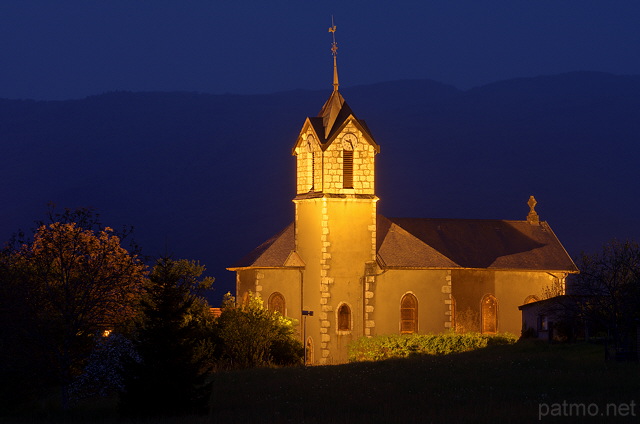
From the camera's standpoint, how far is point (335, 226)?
70.9 m

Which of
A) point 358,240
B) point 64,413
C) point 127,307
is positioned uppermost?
point 358,240

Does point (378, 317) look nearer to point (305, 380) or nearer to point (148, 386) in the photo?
point (305, 380)

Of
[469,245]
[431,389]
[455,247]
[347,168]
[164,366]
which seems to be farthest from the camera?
[469,245]

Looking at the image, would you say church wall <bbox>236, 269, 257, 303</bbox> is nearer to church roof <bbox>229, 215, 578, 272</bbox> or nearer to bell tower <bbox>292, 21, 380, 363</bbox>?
church roof <bbox>229, 215, 578, 272</bbox>

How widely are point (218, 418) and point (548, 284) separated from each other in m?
43.3

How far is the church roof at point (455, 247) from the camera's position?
72000mm

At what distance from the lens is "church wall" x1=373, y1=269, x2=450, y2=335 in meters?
70.2

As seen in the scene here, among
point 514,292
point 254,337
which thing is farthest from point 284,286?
point 514,292

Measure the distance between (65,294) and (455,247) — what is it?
126 feet

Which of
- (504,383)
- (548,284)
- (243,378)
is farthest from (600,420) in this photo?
(548,284)

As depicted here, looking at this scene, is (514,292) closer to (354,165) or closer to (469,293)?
(469,293)

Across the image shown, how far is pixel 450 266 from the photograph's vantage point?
236 ft

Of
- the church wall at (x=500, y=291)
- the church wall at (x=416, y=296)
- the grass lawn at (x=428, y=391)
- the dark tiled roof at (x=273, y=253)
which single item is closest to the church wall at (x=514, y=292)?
the church wall at (x=500, y=291)

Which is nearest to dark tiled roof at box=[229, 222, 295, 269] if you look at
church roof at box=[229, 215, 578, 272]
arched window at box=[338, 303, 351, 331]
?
church roof at box=[229, 215, 578, 272]
